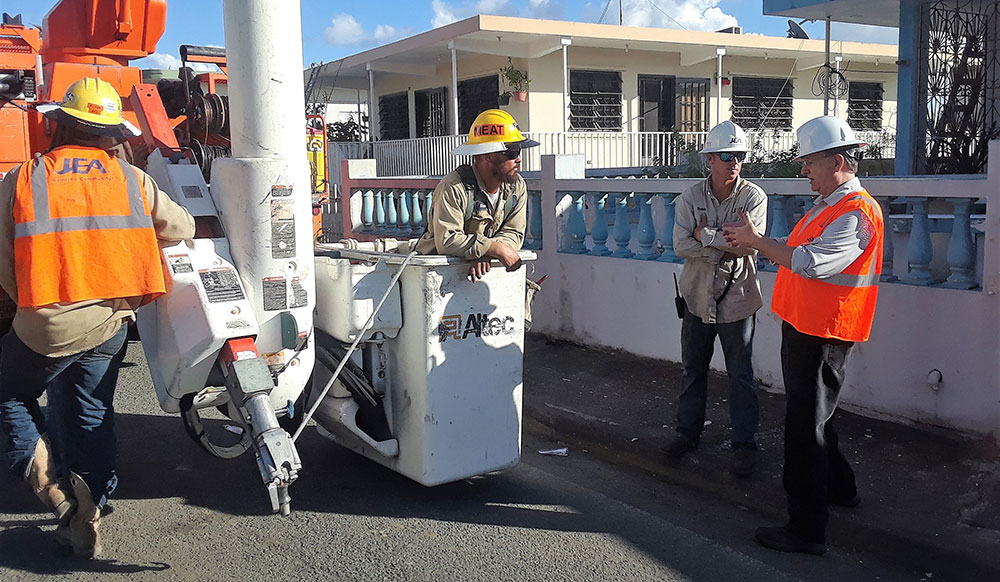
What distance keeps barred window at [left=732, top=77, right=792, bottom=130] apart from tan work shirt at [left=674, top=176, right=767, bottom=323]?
15574mm

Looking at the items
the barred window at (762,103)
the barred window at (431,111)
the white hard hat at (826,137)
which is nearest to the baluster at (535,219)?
the white hard hat at (826,137)

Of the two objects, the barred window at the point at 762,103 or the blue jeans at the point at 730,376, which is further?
the barred window at the point at 762,103

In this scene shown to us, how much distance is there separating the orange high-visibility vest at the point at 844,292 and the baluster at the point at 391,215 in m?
6.09

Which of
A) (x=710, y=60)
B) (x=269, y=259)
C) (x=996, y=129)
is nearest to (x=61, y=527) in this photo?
(x=269, y=259)

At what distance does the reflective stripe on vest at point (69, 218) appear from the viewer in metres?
3.30

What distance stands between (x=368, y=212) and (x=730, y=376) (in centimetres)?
580

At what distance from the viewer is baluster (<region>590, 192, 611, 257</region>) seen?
23.0 feet

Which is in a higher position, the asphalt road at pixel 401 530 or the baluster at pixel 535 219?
the baluster at pixel 535 219

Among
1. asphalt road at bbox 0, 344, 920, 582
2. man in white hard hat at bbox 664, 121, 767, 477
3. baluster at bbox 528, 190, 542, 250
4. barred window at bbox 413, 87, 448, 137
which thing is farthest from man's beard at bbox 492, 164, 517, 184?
barred window at bbox 413, 87, 448, 137

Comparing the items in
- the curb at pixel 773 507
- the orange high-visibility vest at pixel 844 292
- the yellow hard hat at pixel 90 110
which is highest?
the yellow hard hat at pixel 90 110

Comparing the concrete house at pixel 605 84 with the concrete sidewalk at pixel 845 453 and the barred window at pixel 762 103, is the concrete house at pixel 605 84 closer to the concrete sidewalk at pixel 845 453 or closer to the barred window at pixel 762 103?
the barred window at pixel 762 103

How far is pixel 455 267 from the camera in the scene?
409cm

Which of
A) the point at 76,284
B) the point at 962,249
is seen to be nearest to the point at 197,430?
the point at 76,284

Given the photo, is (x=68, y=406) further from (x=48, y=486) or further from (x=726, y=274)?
(x=726, y=274)
